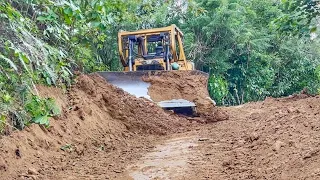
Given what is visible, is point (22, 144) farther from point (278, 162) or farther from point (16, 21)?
point (278, 162)

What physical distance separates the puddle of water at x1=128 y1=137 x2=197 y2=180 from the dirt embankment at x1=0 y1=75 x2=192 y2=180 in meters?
0.24

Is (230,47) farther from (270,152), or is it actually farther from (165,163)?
(270,152)

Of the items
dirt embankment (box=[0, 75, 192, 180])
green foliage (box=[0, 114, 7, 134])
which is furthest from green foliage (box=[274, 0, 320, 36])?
green foliage (box=[0, 114, 7, 134])

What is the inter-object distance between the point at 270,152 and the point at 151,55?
7.81 meters

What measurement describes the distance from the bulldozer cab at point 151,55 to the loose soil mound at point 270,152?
5.30 m

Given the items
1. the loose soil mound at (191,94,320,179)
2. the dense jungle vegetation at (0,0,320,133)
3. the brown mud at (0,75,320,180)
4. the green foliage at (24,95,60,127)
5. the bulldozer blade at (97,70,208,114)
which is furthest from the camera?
the dense jungle vegetation at (0,0,320,133)

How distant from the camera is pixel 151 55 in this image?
40.2ft

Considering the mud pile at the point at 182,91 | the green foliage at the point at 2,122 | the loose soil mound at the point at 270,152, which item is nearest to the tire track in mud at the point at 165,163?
the loose soil mound at the point at 270,152

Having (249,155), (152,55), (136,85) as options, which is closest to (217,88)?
(152,55)

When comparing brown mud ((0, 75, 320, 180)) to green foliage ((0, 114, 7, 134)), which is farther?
green foliage ((0, 114, 7, 134))

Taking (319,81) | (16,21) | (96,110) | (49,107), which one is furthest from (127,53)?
Result: (319,81)

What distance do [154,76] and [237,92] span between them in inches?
421

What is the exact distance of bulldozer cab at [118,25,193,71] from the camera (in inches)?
A: 461

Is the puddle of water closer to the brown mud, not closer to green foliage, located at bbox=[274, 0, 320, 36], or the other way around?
the brown mud
